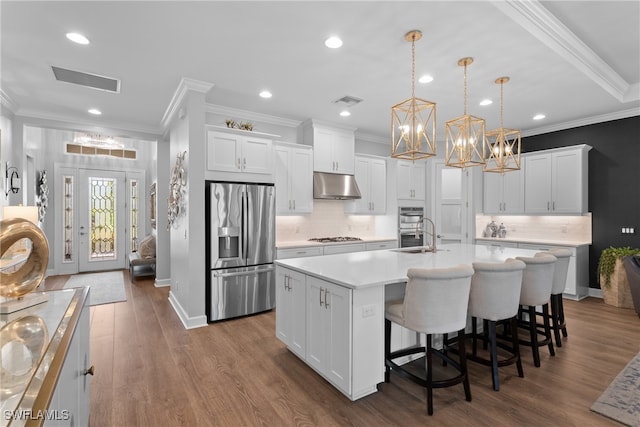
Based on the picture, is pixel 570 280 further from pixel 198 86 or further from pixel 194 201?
pixel 198 86

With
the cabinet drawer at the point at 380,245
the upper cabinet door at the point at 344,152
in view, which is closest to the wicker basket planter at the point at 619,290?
the cabinet drawer at the point at 380,245

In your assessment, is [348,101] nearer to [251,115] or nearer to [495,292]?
[251,115]

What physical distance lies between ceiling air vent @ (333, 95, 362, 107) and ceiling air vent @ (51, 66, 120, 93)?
9.06 feet

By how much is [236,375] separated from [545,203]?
5.71 metres

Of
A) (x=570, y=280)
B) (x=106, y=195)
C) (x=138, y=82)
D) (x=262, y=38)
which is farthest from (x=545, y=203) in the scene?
(x=106, y=195)

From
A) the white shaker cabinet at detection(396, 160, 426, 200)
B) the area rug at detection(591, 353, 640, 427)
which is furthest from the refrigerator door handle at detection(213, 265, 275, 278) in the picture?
the area rug at detection(591, 353, 640, 427)

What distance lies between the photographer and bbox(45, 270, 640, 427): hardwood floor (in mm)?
2154

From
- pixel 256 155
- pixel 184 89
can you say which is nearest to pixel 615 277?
pixel 256 155

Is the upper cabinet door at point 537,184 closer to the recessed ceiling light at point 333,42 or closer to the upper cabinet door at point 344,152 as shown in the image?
the upper cabinet door at point 344,152

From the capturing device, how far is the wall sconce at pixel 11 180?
4.38m

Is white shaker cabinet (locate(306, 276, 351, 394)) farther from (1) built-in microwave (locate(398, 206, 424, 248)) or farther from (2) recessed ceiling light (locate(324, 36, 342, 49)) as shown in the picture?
(1) built-in microwave (locate(398, 206, 424, 248))

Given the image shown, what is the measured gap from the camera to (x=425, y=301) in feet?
7.13

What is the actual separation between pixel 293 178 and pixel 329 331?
10.1 ft

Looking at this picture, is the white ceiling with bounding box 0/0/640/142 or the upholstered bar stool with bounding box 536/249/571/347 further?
Result: the upholstered bar stool with bounding box 536/249/571/347
